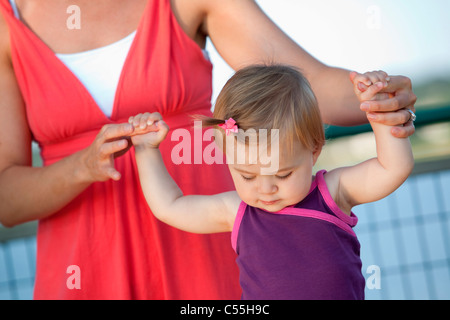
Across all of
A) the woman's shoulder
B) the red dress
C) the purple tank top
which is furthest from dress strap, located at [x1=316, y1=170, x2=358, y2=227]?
the woman's shoulder

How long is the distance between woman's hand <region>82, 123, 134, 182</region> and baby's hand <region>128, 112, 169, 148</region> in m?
0.02

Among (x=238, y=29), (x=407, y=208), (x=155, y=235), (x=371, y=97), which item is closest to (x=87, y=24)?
(x=238, y=29)

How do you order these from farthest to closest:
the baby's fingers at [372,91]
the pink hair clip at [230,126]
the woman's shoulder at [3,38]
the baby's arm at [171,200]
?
1. the woman's shoulder at [3,38]
2. the baby's arm at [171,200]
3. the pink hair clip at [230,126]
4. the baby's fingers at [372,91]

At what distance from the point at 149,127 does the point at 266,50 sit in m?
0.37

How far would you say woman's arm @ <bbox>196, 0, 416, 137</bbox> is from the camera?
1418 mm

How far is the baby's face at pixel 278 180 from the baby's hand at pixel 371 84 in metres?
0.17

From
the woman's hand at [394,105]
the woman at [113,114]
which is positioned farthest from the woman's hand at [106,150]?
the woman's hand at [394,105]

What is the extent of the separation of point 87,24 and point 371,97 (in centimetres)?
77

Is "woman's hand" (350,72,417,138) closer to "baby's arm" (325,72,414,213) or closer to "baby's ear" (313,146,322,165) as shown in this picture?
"baby's arm" (325,72,414,213)

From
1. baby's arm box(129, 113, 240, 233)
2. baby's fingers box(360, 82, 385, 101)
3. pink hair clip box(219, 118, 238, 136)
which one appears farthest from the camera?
baby's arm box(129, 113, 240, 233)

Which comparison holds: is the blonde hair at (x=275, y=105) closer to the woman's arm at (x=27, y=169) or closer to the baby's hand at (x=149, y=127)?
the baby's hand at (x=149, y=127)

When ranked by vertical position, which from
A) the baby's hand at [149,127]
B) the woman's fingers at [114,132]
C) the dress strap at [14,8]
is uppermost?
the dress strap at [14,8]

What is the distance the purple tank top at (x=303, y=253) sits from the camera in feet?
4.14

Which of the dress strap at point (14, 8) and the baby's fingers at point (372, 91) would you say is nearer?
the baby's fingers at point (372, 91)
